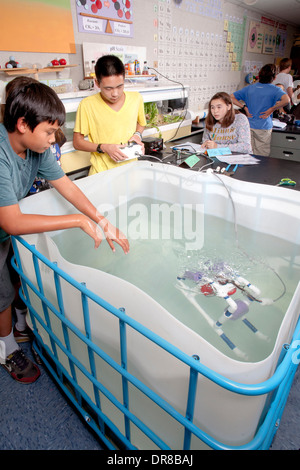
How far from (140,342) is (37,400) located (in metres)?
0.78

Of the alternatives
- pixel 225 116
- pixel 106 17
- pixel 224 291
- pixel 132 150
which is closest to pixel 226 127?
pixel 225 116

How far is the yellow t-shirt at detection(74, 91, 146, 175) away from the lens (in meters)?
1.58

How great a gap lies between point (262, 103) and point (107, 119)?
214cm

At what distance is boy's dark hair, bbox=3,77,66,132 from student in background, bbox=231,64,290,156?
109 inches

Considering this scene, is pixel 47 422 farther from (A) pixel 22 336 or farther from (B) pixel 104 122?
(B) pixel 104 122

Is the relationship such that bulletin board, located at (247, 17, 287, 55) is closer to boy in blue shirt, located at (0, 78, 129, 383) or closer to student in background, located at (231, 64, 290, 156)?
student in background, located at (231, 64, 290, 156)

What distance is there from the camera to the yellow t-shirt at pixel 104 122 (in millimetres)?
1584

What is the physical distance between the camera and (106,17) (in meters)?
2.13

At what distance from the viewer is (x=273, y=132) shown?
10.7 feet

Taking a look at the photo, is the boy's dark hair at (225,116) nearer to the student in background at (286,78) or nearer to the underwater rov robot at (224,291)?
the underwater rov robot at (224,291)

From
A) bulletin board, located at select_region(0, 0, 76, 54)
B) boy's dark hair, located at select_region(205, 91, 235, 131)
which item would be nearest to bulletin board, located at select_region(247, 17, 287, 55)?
A: boy's dark hair, located at select_region(205, 91, 235, 131)

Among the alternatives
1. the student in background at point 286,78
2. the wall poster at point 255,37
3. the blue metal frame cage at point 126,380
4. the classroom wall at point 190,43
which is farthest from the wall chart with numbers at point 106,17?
the wall poster at point 255,37

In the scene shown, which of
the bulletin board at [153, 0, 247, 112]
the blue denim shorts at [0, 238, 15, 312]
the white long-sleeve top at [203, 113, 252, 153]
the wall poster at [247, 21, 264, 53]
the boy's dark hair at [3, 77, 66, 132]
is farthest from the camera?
the wall poster at [247, 21, 264, 53]
